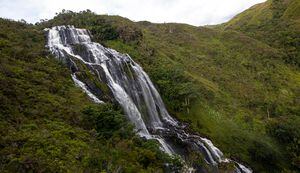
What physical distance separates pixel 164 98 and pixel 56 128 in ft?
75.9

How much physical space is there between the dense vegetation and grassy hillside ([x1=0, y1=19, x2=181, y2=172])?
78mm

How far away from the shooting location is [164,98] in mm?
44000

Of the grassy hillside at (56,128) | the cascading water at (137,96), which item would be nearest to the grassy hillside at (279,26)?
the cascading water at (137,96)

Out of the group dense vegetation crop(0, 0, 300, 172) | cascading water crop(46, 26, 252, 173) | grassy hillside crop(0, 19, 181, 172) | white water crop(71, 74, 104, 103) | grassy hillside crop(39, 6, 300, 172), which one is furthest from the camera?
grassy hillside crop(39, 6, 300, 172)

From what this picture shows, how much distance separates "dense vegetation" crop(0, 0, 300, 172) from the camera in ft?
66.8

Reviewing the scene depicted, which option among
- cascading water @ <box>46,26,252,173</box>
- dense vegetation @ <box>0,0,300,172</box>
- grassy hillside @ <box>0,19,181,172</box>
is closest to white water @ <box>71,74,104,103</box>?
cascading water @ <box>46,26,252,173</box>

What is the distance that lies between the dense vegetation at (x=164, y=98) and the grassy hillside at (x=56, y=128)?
0.26ft

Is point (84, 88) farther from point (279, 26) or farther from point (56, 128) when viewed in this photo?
point (279, 26)

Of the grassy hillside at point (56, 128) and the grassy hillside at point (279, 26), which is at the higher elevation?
the grassy hillside at point (279, 26)

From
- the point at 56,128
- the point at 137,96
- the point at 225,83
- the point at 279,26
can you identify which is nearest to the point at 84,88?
the point at 137,96

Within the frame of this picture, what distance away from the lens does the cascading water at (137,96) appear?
33.8m

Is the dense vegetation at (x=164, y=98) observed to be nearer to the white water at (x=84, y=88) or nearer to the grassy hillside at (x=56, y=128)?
the grassy hillside at (x=56, y=128)

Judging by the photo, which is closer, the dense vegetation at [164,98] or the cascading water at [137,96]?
the dense vegetation at [164,98]

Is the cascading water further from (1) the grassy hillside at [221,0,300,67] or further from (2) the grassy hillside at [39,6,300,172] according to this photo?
(1) the grassy hillside at [221,0,300,67]
